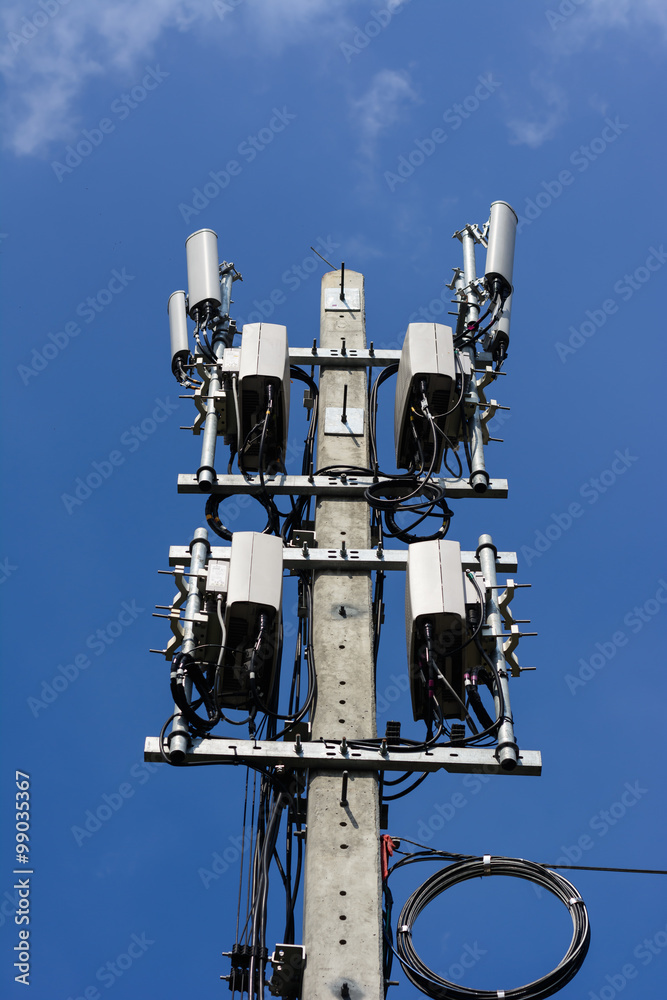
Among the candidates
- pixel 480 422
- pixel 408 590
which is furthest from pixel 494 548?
pixel 480 422

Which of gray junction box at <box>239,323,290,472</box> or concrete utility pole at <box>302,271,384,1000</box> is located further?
gray junction box at <box>239,323,290,472</box>

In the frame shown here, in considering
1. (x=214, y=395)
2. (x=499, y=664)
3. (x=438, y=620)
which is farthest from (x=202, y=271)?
(x=499, y=664)

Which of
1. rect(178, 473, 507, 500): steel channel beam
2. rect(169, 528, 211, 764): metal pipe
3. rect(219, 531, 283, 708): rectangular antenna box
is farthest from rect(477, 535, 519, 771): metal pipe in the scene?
rect(169, 528, 211, 764): metal pipe

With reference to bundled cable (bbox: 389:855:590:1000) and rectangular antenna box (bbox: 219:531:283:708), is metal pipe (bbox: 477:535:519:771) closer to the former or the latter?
bundled cable (bbox: 389:855:590:1000)

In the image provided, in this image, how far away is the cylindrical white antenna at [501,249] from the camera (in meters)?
10.5

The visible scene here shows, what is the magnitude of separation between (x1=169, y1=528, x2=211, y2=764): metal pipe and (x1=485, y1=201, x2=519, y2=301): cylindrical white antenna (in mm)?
3669

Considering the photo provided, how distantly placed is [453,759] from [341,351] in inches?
163

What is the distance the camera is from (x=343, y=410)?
9.74 metres

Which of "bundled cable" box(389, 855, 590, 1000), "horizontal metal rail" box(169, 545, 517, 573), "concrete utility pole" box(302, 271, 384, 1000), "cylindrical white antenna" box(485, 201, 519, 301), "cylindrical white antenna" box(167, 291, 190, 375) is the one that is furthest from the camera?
"cylindrical white antenna" box(485, 201, 519, 301)

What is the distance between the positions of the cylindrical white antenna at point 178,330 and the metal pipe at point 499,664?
129 inches

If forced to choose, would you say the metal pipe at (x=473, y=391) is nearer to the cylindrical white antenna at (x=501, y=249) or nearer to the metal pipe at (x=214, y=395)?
the cylindrical white antenna at (x=501, y=249)

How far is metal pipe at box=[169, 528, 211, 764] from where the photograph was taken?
7242 millimetres

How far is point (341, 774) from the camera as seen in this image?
7348 millimetres

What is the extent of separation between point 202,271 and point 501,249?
263 cm
